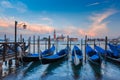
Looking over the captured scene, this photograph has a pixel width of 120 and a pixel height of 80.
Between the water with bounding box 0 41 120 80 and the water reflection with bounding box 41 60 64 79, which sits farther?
the water reflection with bounding box 41 60 64 79

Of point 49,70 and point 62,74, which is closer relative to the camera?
point 62,74

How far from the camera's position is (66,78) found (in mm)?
10945

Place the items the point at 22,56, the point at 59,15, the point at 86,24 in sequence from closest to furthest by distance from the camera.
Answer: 1. the point at 22,56
2. the point at 59,15
3. the point at 86,24

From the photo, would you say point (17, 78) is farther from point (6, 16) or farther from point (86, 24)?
point (86, 24)

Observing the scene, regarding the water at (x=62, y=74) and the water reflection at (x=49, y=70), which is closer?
the water at (x=62, y=74)

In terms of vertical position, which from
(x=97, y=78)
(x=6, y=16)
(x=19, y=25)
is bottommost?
(x=97, y=78)

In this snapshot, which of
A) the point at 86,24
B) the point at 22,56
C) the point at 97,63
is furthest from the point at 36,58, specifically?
the point at 86,24

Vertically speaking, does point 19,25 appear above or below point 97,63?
above

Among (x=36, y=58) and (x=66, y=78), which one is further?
(x=36, y=58)

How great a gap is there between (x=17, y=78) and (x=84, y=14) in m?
14.6

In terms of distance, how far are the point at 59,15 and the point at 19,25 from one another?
6.43 m

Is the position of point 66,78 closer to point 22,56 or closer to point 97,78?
point 97,78

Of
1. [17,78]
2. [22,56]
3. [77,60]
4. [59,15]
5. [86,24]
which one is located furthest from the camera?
[86,24]

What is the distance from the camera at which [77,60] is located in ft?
→ 49.9
